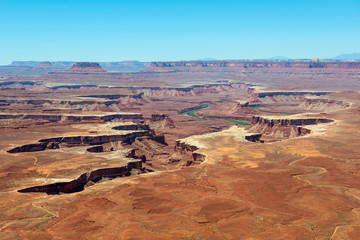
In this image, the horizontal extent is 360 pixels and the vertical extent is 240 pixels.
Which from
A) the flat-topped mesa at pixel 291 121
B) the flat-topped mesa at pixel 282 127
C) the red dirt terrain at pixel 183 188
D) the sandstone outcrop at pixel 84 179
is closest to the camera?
the red dirt terrain at pixel 183 188

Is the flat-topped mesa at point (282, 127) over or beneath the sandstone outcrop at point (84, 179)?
beneath

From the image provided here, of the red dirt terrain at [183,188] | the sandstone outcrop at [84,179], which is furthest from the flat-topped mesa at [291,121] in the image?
the sandstone outcrop at [84,179]

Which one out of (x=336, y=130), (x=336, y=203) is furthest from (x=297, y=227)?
(x=336, y=130)

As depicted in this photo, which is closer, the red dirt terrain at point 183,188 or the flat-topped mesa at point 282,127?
the red dirt terrain at point 183,188

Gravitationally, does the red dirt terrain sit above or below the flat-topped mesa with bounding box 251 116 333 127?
above

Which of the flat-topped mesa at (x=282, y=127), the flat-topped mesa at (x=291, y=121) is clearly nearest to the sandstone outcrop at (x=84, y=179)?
the flat-topped mesa at (x=282, y=127)

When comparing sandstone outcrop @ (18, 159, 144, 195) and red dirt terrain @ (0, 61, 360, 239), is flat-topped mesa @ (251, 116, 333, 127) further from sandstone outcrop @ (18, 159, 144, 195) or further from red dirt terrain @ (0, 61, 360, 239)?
sandstone outcrop @ (18, 159, 144, 195)

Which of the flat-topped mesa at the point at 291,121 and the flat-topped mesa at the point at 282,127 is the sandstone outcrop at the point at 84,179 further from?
the flat-topped mesa at the point at 291,121

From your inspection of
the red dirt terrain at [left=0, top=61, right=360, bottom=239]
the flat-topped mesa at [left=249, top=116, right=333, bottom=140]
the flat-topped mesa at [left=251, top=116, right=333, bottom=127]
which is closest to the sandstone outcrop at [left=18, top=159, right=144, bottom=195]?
the red dirt terrain at [left=0, top=61, right=360, bottom=239]

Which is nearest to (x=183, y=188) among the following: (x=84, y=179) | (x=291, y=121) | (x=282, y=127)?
(x=84, y=179)

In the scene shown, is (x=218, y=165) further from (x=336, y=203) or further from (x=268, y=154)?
(x=336, y=203)

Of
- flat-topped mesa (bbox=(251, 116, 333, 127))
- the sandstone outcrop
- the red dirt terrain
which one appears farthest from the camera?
flat-topped mesa (bbox=(251, 116, 333, 127))

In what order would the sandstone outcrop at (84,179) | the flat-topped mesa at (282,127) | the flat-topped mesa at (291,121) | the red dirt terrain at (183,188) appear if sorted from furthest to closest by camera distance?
the flat-topped mesa at (291,121) < the flat-topped mesa at (282,127) < the sandstone outcrop at (84,179) < the red dirt terrain at (183,188)
